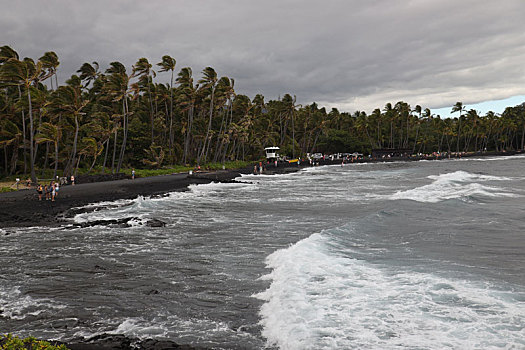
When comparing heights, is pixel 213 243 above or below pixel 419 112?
below

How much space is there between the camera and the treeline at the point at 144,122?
33.9 m

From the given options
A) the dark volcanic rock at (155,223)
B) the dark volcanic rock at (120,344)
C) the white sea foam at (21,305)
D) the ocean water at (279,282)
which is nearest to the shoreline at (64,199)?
the ocean water at (279,282)

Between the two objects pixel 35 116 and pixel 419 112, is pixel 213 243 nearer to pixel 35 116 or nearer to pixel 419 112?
pixel 35 116

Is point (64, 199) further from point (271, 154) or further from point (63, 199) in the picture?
point (271, 154)

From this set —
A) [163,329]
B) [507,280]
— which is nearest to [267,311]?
[163,329]

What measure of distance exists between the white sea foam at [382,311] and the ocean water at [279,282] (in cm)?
4

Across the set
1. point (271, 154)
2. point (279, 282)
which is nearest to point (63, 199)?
point (279, 282)

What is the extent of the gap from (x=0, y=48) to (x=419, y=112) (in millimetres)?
115905

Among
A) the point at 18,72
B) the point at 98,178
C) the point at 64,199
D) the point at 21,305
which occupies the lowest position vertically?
the point at 21,305

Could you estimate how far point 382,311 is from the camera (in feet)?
26.4

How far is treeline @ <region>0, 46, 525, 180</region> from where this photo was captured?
111 ft

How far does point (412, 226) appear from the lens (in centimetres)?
1758

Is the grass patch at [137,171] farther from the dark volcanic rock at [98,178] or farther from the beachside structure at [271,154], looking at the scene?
the beachside structure at [271,154]

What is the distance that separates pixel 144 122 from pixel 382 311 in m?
52.7
